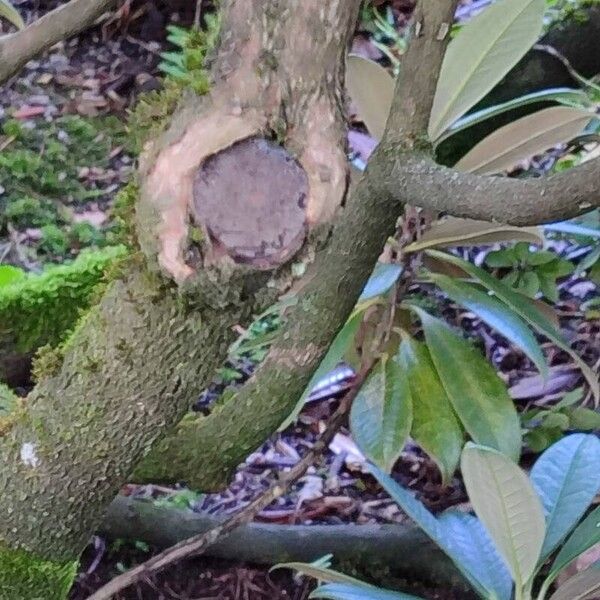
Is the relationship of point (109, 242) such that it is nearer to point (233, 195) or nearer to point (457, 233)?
point (457, 233)

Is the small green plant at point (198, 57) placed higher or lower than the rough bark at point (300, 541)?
higher

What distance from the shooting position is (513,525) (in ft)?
2.84

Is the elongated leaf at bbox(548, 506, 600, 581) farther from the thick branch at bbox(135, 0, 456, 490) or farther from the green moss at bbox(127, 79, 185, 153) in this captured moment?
the green moss at bbox(127, 79, 185, 153)

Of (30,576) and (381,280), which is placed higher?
(381,280)

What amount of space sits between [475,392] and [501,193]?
0.61m

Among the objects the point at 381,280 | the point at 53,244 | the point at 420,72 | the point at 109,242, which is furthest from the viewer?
the point at 53,244

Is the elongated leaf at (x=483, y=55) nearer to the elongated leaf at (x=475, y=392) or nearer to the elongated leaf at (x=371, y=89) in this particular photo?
the elongated leaf at (x=371, y=89)

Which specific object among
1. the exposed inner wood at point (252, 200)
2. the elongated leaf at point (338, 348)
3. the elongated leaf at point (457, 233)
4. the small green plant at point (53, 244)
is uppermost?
the exposed inner wood at point (252, 200)

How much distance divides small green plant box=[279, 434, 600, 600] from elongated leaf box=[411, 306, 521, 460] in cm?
7

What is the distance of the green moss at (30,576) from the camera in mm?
804

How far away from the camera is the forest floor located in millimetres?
1339

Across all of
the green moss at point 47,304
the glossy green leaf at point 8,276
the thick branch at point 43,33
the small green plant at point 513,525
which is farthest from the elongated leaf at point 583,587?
the glossy green leaf at point 8,276

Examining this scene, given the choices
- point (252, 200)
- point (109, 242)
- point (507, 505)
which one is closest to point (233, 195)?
point (252, 200)

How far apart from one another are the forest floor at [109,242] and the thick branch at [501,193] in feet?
0.90
